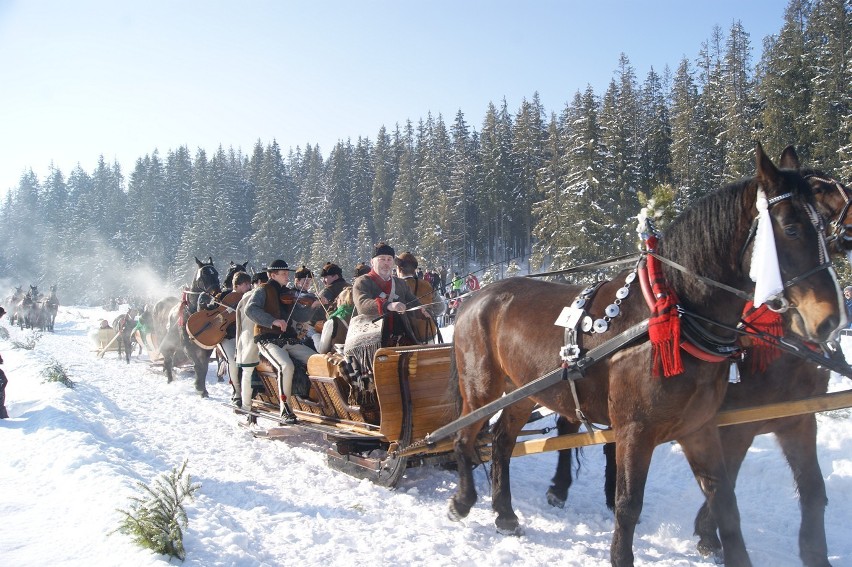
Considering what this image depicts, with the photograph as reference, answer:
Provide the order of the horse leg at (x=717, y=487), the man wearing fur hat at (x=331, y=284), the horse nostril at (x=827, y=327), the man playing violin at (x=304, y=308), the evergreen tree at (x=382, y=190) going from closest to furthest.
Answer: the horse nostril at (x=827, y=327) < the horse leg at (x=717, y=487) < the man playing violin at (x=304, y=308) < the man wearing fur hat at (x=331, y=284) < the evergreen tree at (x=382, y=190)

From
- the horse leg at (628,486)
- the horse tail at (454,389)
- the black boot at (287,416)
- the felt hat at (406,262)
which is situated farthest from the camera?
the felt hat at (406,262)

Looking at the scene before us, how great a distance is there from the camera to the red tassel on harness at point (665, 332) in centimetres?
347

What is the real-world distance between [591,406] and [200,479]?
12.9 feet

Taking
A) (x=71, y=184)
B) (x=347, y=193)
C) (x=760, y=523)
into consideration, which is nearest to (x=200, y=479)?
(x=760, y=523)

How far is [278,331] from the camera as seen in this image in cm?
818

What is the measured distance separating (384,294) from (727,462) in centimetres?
371

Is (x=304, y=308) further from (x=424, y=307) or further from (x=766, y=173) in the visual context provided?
(x=766, y=173)

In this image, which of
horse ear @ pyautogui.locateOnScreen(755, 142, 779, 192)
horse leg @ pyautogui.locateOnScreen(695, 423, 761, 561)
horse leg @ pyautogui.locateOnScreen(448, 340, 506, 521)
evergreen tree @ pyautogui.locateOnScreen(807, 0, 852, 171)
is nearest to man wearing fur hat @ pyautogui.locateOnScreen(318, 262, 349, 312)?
horse leg @ pyautogui.locateOnScreen(448, 340, 506, 521)

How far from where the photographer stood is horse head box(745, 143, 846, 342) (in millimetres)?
3084

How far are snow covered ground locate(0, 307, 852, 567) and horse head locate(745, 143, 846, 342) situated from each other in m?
2.26

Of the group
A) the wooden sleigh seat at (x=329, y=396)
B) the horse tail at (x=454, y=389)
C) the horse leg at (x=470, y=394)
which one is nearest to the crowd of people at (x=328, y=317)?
the wooden sleigh seat at (x=329, y=396)

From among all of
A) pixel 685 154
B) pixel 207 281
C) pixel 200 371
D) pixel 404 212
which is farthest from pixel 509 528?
pixel 404 212

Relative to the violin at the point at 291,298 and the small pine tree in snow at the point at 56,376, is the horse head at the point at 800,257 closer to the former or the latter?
the violin at the point at 291,298

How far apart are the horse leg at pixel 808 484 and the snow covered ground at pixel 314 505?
0.26 meters
